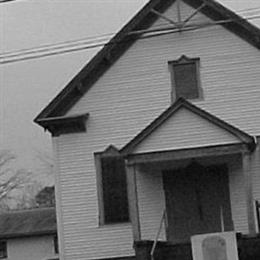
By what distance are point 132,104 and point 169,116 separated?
5.71ft

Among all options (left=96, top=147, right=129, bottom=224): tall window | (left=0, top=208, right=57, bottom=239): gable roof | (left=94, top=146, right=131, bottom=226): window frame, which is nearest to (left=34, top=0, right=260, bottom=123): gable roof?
(left=94, top=146, right=131, bottom=226): window frame

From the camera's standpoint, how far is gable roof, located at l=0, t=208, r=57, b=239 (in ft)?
136

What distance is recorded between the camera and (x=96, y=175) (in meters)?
23.6

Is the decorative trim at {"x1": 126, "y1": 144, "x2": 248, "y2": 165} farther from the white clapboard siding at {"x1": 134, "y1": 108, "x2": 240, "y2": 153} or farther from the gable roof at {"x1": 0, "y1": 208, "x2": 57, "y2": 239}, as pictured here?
the gable roof at {"x1": 0, "y1": 208, "x2": 57, "y2": 239}

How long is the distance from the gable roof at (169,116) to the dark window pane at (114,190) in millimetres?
1742

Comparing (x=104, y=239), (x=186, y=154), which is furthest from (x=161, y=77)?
(x=104, y=239)

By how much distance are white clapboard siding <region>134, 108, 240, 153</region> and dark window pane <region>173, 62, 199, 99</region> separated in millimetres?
1414

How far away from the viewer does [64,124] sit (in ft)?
78.3

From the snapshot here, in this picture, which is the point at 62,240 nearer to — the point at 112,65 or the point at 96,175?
the point at 96,175

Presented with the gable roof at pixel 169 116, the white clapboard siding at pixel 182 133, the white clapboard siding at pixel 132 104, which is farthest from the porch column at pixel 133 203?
the white clapboard siding at pixel 132 104

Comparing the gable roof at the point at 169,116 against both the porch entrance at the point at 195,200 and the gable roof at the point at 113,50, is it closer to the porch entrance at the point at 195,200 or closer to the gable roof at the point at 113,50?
the porch entrance at the point at 195,200

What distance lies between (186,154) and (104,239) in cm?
362

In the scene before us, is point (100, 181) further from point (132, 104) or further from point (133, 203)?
point (132, 104)

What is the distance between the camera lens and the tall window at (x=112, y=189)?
23500 millimetres
